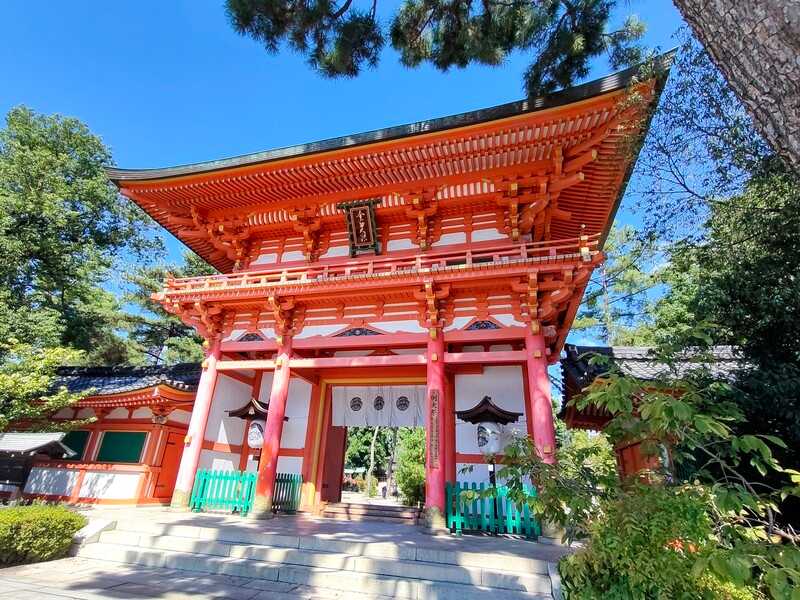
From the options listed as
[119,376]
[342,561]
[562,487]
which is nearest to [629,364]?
[562,487]

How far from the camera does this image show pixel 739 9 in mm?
2434

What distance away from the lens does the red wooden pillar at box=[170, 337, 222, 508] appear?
833 cm

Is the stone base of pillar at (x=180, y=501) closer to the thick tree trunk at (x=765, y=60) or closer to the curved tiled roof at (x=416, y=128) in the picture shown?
the curved tiled roof at (x=416, y=128)

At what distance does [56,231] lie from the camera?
16.4m

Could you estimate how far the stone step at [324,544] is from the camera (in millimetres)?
5008

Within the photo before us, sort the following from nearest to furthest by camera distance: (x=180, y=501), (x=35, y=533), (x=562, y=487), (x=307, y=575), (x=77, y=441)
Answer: (x=562, y=487), (x=307, y=575), (x=35, y=533), (x=180, y=501), (x=77, y=441)

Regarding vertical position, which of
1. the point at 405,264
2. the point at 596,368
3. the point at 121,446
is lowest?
the point at 121,446

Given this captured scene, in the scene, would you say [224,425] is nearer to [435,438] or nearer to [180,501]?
[180,501]

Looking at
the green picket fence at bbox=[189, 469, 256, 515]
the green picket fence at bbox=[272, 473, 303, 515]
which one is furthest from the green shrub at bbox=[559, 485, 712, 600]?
the green picket fence at bbox=[272, 473, 303, 515]

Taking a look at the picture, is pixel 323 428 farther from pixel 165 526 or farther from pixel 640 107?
pixel 640 107

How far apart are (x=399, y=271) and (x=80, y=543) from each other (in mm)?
6763

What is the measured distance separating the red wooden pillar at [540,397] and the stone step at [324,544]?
1.98 m

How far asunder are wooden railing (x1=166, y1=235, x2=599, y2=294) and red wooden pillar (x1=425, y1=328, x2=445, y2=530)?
1536 millimetres

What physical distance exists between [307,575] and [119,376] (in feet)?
37.7
